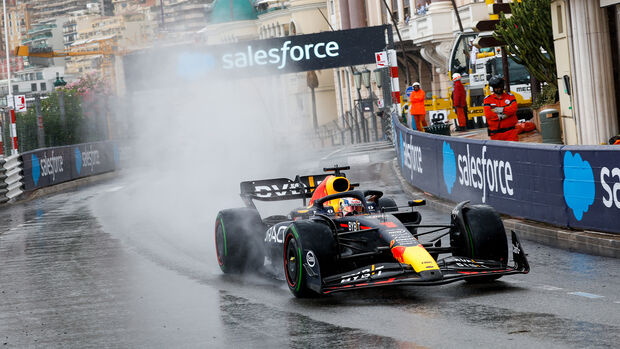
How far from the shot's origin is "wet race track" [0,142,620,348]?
750 cm

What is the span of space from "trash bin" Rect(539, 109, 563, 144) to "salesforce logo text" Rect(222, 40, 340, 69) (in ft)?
50.9

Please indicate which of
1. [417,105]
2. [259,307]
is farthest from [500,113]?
[417,105]

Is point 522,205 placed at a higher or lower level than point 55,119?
lower

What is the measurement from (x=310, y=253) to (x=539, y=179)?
15.4 feet

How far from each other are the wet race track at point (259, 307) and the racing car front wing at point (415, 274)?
0.18 meters

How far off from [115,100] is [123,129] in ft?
6.23

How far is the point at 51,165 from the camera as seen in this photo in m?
34.5

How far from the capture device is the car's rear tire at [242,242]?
37.9ft

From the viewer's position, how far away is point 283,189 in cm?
1337

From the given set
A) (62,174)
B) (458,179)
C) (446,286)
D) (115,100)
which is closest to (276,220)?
(446,286)

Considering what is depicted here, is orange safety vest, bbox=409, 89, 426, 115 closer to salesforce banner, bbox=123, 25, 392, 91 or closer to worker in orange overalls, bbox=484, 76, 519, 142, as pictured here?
salesforce banner, bbox=123, 25, 392, 91

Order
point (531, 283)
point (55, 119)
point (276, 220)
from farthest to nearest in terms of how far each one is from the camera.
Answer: point (55, 119), point (276, 220), point (531, 283)

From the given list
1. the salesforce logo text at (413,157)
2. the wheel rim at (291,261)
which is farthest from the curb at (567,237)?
the salesforce logo text at (413,157)

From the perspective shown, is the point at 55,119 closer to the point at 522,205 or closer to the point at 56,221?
the point at 56,221
